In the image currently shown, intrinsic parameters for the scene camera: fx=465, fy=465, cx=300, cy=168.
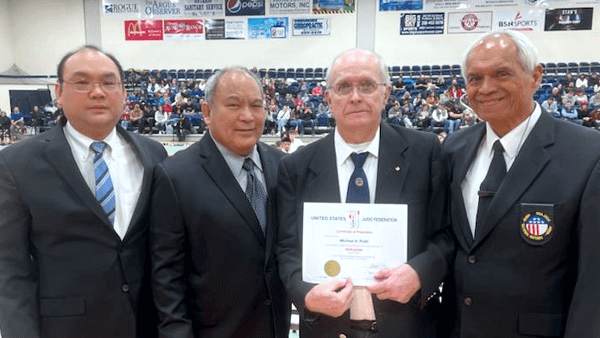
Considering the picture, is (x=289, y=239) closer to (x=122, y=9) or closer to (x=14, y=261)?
(x=14, y=261)

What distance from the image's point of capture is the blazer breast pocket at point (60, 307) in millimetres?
1983

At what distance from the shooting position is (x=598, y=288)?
1.67 m

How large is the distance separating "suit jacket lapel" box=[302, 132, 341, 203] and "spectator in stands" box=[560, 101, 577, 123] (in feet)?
50.0

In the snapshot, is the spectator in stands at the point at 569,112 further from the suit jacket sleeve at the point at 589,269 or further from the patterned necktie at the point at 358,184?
the patterned necktie at the point at 358,184

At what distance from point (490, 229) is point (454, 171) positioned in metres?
0.31

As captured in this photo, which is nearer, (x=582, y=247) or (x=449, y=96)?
(x=582, y=247)

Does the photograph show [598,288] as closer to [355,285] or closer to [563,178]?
[563,178]

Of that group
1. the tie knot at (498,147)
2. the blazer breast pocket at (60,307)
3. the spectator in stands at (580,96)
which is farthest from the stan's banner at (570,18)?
the blazer breast pocket at (60,307)

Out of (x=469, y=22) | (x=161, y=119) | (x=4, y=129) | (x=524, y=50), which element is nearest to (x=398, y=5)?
(x=469, y=22)

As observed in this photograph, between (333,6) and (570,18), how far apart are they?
8.83 meters

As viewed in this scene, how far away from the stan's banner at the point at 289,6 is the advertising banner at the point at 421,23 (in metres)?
3.78

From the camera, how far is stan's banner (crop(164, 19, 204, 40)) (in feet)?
62.4

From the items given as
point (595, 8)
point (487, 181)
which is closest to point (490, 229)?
point (487, 181)

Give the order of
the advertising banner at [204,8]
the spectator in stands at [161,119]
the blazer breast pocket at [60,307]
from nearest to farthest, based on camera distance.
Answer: the blazer breast pocket at [60,307] → the spectator in stands at [161,119] → the advertising banner at [204,8]
